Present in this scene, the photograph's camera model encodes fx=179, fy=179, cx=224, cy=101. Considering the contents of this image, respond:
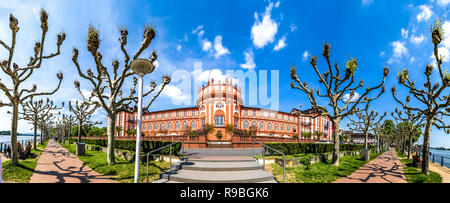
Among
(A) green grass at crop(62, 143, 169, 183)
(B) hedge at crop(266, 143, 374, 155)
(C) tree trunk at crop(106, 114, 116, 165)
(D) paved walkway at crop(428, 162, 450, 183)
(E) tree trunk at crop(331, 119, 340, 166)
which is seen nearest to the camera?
(A) green grass at crop(62, 143, 169, 183)

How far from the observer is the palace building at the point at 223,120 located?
127ft

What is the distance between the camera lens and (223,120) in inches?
1512

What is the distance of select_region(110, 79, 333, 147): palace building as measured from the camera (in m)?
38.8

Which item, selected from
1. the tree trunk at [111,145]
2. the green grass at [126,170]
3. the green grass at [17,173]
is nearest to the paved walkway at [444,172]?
the green grass at [126,170]

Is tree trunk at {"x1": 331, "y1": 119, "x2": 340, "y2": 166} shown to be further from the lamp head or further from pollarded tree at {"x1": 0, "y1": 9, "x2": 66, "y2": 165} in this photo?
pollarded tree at {"x1": 0, "y1": 9, "x2": 66, "y2": 165}

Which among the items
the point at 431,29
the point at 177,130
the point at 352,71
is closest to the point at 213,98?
the point at 177,130

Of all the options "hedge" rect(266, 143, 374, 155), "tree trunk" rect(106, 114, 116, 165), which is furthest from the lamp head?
"hedge" rect(266, 143, 374, 155)

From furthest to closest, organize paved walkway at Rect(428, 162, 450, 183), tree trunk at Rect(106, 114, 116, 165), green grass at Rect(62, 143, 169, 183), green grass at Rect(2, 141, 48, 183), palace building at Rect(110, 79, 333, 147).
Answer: palace building at Rect(110, 79, 333, 147) < tree trunk at Rect(106, 114, 116, 165) < paved walkway at Rect(428, 162, 450, 183) < green grass at Rect(62, 143, 169, 183) < green grass at Rect(2, 141, 48, 183)

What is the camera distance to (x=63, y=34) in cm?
903

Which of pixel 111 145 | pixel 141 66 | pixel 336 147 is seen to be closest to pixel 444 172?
pixel 336 147

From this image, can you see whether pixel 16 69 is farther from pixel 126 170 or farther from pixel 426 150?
pixel 426 150
